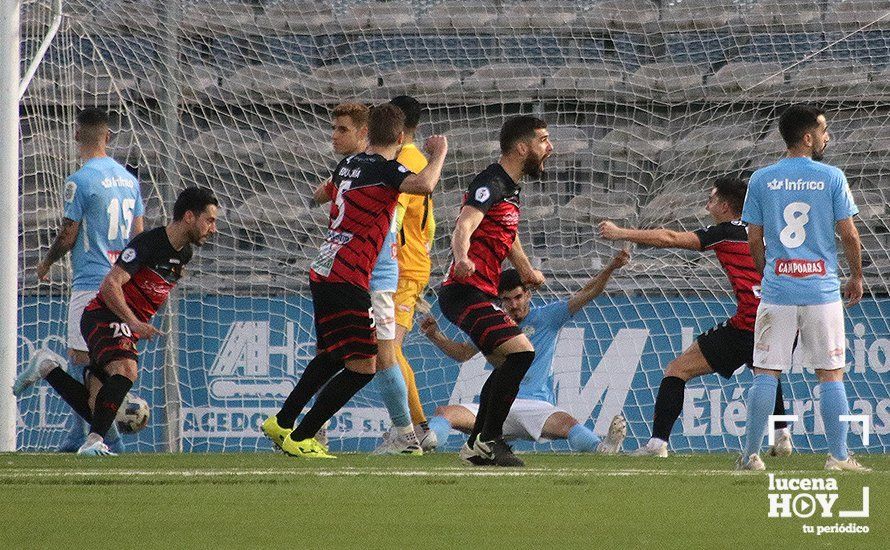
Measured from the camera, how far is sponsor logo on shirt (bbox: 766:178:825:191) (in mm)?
6051

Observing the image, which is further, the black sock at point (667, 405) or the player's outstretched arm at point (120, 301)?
the black sock at point (667, 405)

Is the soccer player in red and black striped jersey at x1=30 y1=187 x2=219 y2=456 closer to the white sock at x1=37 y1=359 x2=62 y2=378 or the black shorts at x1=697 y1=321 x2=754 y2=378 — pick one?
the white sock at x1=37 y1=359 x2=62 y2=378

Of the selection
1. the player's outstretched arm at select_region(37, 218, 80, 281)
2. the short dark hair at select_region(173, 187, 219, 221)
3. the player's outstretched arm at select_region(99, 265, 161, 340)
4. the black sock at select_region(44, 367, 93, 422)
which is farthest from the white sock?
the short dark hair at select_region(173, 187, 219, 221)

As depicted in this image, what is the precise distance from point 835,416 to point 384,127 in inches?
95.0

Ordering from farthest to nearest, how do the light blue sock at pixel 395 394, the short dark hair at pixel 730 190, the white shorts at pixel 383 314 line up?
the short dark hair at pixel 730 190
the white shorts at pixel 383 314
the light blue sock at pixel 395 394

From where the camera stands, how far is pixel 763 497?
452 centimetres

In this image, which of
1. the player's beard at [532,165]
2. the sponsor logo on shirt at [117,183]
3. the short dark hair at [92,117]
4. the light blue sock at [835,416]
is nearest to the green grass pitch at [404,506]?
the light blue sock at [835,416]

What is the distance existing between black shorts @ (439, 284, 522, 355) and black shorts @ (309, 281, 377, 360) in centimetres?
38

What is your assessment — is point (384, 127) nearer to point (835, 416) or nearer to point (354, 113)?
point (354, 113)

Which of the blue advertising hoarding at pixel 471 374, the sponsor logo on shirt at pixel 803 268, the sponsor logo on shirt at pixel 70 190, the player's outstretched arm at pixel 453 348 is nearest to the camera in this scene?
the sponsor logo on shirt at pixel 803 268

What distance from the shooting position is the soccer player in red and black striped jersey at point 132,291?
7.36 metres

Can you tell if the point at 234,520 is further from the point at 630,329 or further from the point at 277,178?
the point at 277,178

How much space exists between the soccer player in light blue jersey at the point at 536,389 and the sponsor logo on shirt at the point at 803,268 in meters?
1.88

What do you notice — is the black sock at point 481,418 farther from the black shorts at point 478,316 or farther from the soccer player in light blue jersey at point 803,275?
the soccer player in light blue jersey at point 803,275
